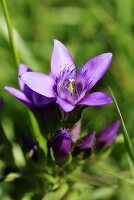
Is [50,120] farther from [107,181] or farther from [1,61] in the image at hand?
[1,61]

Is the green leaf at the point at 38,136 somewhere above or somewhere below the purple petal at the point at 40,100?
below

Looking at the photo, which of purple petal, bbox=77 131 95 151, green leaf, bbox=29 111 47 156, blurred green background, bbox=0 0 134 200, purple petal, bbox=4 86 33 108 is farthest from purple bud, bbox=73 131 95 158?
blurred green background, bbox=0 0 134 200

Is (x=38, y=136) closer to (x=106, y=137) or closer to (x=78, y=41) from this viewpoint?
(x=106, y=137)

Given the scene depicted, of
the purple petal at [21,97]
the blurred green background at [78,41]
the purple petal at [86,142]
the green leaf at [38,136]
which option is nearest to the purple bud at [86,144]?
the purple petal at [86,142]

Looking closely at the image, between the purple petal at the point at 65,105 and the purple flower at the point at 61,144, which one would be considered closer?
the purple petal at the point at 65,105

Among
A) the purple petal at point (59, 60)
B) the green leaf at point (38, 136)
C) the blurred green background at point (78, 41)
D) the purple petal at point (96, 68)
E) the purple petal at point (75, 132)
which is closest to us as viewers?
the purple petal at point (96, 68)

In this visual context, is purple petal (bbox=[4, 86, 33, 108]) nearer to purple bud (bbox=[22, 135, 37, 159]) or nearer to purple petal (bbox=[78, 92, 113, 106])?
purple bud (bbox=[22, 135, 37, 159])

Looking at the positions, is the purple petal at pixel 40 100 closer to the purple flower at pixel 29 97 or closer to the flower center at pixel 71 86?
the purple flower at pixel 29 97

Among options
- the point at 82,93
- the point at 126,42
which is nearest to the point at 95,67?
the point at 82,93
